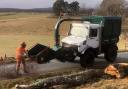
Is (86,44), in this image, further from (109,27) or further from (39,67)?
(39,67)

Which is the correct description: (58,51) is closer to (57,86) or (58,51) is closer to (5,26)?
(57,86)

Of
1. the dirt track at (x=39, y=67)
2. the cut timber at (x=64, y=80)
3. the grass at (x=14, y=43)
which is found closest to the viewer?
the cut timber at (x=64, y=80)

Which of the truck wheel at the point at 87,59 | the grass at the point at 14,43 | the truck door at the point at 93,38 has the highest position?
the truck door at the point at 93,38

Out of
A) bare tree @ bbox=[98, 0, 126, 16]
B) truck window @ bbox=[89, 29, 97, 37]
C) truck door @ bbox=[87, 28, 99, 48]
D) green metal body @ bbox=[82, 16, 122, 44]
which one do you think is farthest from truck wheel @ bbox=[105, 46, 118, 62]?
bare tree @ bbox=[98, 0, 126, 16]

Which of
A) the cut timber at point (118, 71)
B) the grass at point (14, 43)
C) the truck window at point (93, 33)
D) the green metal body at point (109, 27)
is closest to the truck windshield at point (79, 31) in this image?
the truck window at point (93, 33)

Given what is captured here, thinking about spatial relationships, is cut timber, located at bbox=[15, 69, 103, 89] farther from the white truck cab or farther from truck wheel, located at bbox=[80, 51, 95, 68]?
the white truck cab

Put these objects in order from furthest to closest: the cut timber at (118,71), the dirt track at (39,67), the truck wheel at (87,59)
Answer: the truck wheel at (87,59) → the dirt track at (39,67) → the cut timber at (118,71)

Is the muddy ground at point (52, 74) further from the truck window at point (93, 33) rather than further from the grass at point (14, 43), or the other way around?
the grass at point (14, 43)

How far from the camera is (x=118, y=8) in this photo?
337ft

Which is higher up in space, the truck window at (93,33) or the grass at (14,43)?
the truck window at (93,33)

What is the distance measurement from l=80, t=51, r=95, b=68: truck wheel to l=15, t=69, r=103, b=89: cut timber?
13.6 ft

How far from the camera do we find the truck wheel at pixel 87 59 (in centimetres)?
2152

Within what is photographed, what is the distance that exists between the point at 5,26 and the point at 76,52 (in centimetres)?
6739

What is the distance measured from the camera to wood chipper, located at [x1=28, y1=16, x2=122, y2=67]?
67.9 feet
